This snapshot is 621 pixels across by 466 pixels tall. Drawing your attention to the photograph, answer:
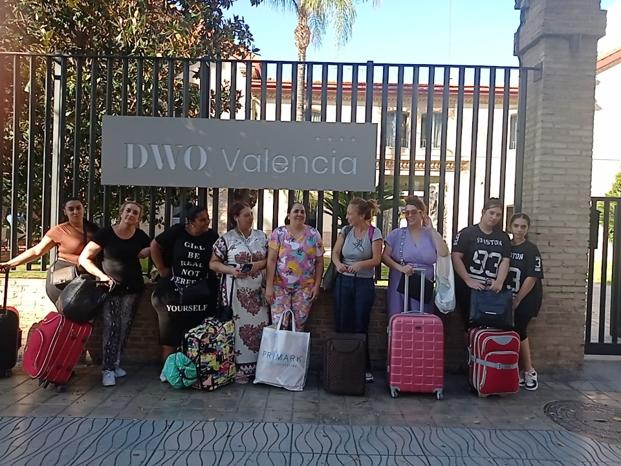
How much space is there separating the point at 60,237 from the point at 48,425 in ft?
6.27

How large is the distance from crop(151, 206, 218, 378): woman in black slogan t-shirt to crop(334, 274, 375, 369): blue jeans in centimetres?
126

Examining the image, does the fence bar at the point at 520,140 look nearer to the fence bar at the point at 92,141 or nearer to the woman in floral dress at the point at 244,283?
the woman in floral dress at the point at 244,283

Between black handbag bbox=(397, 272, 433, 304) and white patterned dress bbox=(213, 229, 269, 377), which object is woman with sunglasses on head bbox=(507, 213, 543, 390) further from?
white patterned dress bbox=(213, 229, 269, 377)

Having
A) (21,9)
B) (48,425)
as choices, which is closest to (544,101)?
(48,425)

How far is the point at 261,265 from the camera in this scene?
17.1 ft

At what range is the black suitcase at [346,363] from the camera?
488 cm

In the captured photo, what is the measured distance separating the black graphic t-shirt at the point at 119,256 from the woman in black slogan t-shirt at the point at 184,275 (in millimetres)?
195

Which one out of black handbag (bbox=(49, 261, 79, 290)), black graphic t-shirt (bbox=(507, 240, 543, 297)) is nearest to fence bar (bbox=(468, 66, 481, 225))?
black graphic t-shirt (bbox=(507, 240, 543, 297))

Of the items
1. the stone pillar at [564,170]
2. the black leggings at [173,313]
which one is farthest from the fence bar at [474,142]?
the black leggings at [173,313]

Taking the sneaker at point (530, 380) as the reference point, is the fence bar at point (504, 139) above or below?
above

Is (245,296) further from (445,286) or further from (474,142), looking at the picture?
(474,142)

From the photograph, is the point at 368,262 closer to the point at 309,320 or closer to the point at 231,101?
the point at 309,320

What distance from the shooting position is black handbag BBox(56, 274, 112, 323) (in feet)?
15.9

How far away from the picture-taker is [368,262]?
202 inches
